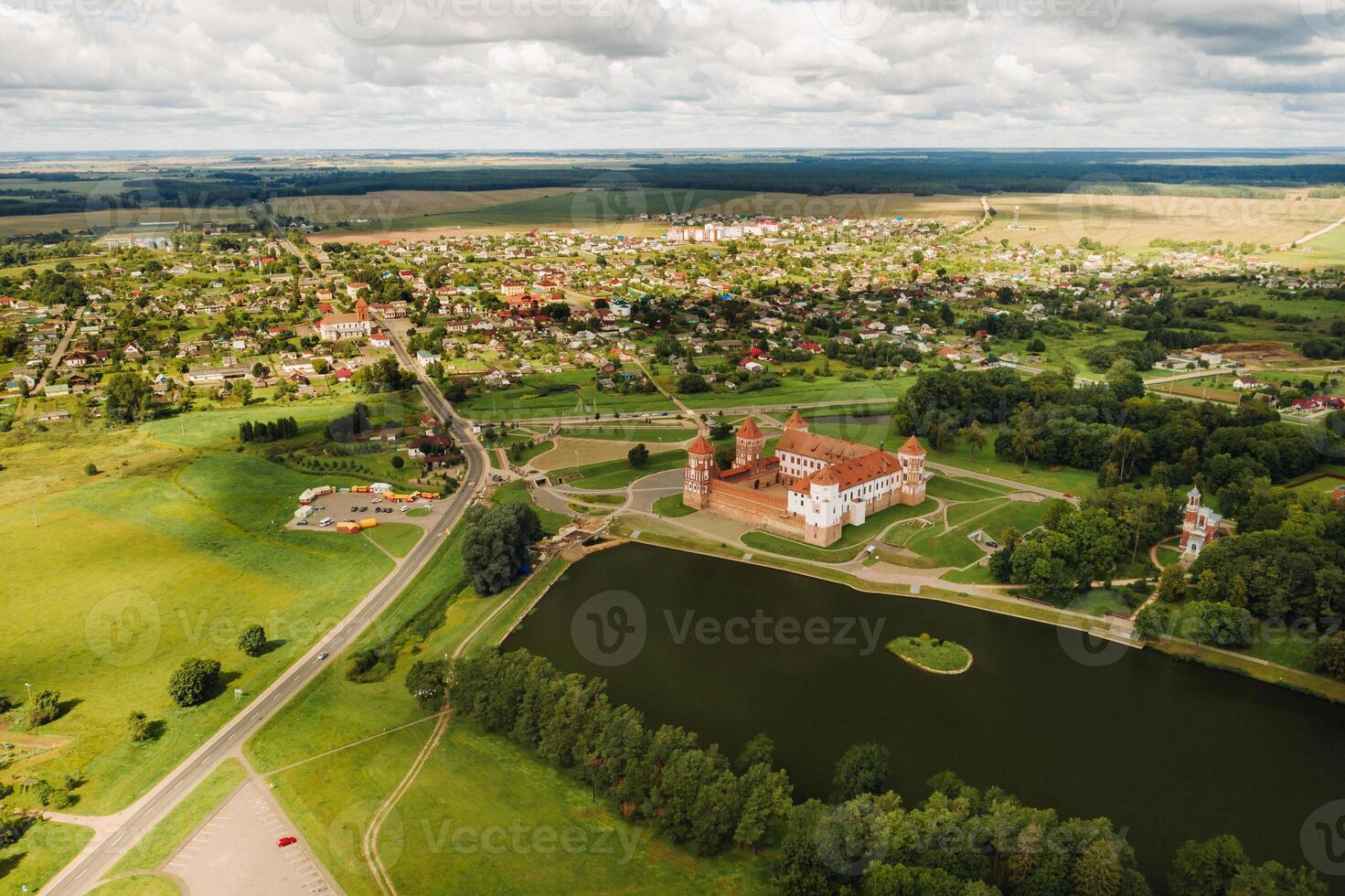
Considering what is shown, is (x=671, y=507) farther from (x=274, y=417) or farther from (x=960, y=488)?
(x=274, y=417)

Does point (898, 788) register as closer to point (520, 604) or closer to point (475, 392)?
point (520, 604)

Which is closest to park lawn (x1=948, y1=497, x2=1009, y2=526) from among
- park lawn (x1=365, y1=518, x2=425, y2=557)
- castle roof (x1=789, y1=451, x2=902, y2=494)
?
castle roof (x1=789, y1=451, x2=902, y2=494)

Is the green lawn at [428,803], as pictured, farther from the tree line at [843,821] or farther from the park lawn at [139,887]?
the park lawn at [139,887]

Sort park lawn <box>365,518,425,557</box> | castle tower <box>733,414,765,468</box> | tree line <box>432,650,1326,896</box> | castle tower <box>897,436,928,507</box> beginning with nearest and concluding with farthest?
tree line <box>432,650,1326,896</box> → park lawn <box>365,518,425,557</box> → castle tower <box>897,436,928,507</box> → castle tower <box>733,414,765,468</box>

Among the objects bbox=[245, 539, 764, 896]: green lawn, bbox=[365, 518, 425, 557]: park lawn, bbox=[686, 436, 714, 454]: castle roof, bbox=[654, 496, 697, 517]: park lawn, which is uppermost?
bbox=[686, 436, 714, 454]: castle roof

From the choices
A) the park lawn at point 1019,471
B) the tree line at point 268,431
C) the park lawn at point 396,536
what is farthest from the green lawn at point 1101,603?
the tree line at point 268,431

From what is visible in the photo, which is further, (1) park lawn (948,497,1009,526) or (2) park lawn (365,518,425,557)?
(1) park lawn (948,497,1009,526)

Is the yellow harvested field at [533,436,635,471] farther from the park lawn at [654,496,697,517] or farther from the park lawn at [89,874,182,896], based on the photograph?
the park lawn at [89,874,182,896]

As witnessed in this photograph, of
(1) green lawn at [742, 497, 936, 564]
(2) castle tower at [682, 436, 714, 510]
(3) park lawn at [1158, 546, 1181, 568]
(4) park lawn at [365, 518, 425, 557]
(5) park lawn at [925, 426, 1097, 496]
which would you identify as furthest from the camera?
(5) park lawn at [925, 426, 1097, 496]
